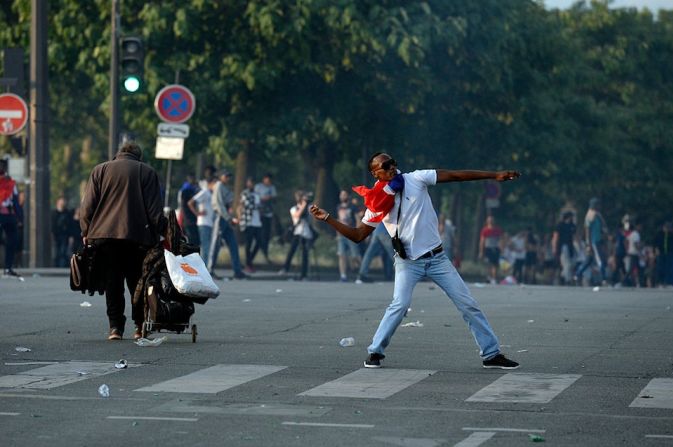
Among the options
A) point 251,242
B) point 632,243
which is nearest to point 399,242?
point 251,242

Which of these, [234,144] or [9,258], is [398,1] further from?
[9,258]

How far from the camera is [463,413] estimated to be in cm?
943

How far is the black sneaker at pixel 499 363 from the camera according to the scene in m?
12.0

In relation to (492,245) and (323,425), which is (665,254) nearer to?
(492,245)

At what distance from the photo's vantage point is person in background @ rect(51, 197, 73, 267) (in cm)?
3509

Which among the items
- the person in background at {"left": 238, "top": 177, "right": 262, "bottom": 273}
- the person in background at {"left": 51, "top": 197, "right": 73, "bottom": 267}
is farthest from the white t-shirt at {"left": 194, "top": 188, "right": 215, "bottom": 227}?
the person in background at {"left": 51, "top": 197, "right": 73, "bottom": 267}

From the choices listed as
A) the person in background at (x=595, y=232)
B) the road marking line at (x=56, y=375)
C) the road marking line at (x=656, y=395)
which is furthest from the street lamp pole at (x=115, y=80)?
the road marking line at (x=656, y=395)

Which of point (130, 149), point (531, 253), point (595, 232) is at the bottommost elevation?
point (531, 253)

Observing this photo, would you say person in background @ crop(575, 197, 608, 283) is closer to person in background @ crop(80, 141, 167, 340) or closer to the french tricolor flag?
person in background @ crop(80, 141, 167, 340)

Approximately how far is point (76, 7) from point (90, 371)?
24705mm

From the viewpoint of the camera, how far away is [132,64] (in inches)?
1022

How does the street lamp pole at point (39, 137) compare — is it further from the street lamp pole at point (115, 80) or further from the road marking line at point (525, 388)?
the road marking line at point (525, 388)

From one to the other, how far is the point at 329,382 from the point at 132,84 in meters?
15.4

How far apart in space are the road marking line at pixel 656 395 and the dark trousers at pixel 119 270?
4.69 metres
